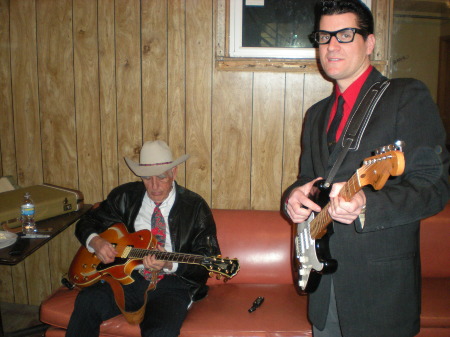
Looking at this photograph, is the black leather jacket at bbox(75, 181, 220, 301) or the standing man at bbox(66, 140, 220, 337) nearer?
the standing man at bbox(66, 140, 220, 337)

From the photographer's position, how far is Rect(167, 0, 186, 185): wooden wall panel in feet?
8.50

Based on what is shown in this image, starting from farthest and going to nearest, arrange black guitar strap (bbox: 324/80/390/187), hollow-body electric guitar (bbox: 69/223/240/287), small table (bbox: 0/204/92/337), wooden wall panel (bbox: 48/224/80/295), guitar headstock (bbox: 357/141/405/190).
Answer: wooden wall panel (bbox: 48/224/80/295), hollow-body electric guitar (bbox: 69/223/240/287), small table (bbox: 0/204/92/337), black guitar strap (bbox: 324/80/390/187), guitar headstock (bbox: 357/141/405/190)

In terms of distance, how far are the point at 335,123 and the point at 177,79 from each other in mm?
1565

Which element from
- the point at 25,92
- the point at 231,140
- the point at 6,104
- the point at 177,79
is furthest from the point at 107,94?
the point at 231,140

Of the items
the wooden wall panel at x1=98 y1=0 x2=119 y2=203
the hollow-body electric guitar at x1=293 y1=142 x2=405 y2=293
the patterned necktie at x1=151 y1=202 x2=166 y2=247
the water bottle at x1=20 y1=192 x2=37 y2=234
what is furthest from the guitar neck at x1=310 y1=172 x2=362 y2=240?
the wooden wall panel at x1=98 y1=0 x2=119 y2=203

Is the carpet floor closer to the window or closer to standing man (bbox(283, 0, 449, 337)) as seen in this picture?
standing man (bbox(283, 0, 449, 337))

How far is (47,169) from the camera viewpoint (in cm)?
287

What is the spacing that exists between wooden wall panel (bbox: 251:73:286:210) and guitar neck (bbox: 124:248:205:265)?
86 cm

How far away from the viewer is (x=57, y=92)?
2.77 meters

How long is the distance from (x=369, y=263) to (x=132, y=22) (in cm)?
228

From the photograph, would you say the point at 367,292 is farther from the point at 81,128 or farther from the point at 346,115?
the point at 81,128

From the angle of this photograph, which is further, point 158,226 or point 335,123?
point 158,226

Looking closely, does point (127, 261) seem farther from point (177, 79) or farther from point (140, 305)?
point (177, 79)

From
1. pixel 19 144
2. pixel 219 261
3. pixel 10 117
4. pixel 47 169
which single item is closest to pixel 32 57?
pixel 10 117
